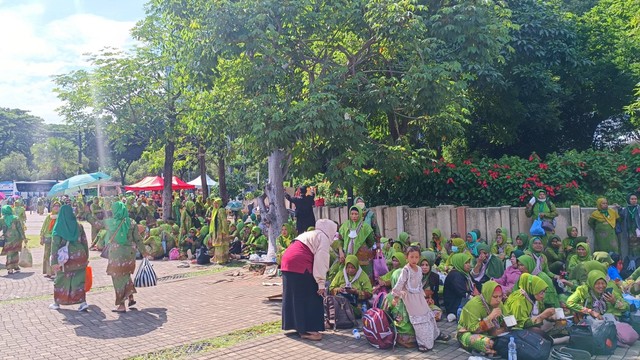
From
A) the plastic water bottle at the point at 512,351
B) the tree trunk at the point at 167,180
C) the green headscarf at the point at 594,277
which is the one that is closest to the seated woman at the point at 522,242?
the green headscarf at the point at 594,277

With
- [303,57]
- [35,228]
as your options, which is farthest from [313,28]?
[35,228]

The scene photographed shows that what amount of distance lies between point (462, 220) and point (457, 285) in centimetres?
367

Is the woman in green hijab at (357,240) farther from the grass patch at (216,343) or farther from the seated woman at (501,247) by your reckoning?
the seated woman at (501,247)

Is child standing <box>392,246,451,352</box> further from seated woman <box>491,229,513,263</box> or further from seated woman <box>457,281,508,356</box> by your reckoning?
seated woman <box>491,229,513,263</box>

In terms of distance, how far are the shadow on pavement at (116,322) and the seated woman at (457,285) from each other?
442cm

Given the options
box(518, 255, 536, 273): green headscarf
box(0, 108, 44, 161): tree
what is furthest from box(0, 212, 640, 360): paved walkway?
box(0, 108, 44, 161): tree

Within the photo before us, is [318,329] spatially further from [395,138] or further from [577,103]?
[577,103]

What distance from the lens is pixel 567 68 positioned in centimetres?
1538

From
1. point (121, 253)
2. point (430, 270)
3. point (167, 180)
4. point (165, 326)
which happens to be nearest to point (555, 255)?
point (430, 270)

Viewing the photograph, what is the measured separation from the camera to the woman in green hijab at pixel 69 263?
27.8 feet

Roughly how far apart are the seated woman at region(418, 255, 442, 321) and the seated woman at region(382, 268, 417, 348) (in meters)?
1.10

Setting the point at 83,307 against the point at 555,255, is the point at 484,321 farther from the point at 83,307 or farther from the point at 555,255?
the point at 83,307

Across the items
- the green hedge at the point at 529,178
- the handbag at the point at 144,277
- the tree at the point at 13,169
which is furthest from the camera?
the tree at the point at 13,169

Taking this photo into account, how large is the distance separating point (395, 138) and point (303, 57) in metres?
3.36
